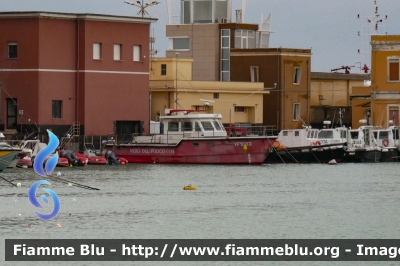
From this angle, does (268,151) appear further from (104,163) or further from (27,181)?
(27,181)

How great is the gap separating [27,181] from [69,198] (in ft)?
24.4

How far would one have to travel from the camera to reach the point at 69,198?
144ft

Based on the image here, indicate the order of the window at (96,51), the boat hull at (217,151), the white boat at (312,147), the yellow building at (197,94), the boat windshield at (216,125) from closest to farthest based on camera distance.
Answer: the boat hull at (217,151) → the boat windshield at (216,125) → the white boat at (312,147) → the window at (96,51) → the yellow building at (197,94)

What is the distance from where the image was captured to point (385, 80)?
77000mm

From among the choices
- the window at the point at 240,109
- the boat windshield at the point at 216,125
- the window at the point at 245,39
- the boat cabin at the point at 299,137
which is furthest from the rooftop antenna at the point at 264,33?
the boat windshield at the point at 216,125

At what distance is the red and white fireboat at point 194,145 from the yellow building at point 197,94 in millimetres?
11224

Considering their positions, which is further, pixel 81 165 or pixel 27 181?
pixel 81 165

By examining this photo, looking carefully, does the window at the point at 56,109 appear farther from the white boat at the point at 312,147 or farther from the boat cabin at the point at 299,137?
the boat cabin at the point at 299,137

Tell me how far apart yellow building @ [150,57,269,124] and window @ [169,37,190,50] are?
10.7 metres

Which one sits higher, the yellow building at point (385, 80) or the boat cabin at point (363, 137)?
the yellow building at point (385, 80)

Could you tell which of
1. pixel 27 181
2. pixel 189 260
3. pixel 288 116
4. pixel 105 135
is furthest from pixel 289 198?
pixel 288 116

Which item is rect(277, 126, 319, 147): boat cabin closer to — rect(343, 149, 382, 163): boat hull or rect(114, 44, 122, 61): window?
rect(343, 149, 382, 163): boat hull

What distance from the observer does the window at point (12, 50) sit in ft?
222

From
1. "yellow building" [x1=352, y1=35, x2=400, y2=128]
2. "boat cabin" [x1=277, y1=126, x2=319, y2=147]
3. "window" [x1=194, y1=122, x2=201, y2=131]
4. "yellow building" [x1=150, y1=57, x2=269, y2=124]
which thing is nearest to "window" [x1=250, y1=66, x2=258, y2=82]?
"yellow building" [x1=150, y1=57, x2=269, y2=124]
